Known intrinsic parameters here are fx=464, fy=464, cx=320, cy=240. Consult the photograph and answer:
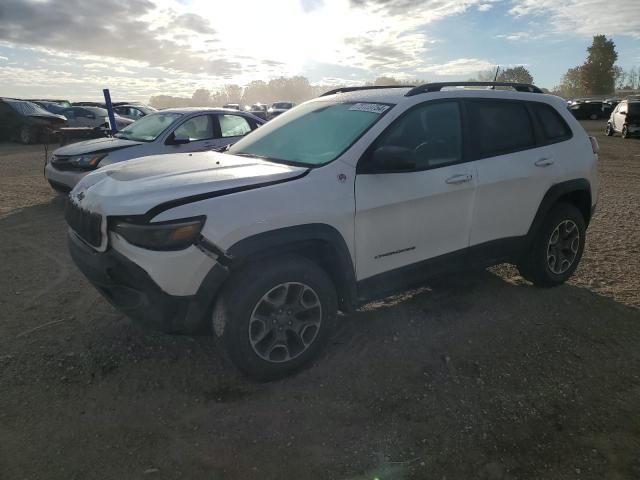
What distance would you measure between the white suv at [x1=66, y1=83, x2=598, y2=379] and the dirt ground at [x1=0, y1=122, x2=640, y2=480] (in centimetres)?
39

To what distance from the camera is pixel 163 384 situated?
2947 millimetres

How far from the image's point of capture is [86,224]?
2.87 meters

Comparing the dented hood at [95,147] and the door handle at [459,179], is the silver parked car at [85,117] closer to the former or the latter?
the dented hood at [95,147]

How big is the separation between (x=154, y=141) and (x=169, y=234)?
5.07m

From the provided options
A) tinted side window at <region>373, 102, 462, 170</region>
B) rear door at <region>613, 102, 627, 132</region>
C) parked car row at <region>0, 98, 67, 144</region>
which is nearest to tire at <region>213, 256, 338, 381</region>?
tinted side window at <region>373, 102, 462, 170</region>

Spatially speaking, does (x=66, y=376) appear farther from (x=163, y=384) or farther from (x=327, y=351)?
(x=327, y=351)

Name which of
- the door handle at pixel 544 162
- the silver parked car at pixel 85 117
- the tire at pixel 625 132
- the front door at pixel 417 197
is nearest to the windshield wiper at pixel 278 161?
the front door at pixel 417 197

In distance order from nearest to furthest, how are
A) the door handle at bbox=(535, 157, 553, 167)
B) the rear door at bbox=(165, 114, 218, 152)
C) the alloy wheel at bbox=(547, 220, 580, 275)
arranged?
the door handle at bbox=(535, 157, 553, 167) → the alloy wheel at bbox=(547, 220, 580, 275) → the rear door at bbox=(165, 114, 218, 152)

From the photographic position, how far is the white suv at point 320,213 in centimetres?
258

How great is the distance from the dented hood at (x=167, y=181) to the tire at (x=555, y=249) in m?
2.46

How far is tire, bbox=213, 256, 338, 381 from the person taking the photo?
8.82 feet

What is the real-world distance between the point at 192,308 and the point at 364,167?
1.39 m

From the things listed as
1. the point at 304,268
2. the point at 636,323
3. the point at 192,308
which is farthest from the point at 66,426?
the point at 636,323

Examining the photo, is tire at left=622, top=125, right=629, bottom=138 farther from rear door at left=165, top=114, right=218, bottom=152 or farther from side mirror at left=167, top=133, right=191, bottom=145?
side mirror at left=167, top=133, right=191, bottom=145
